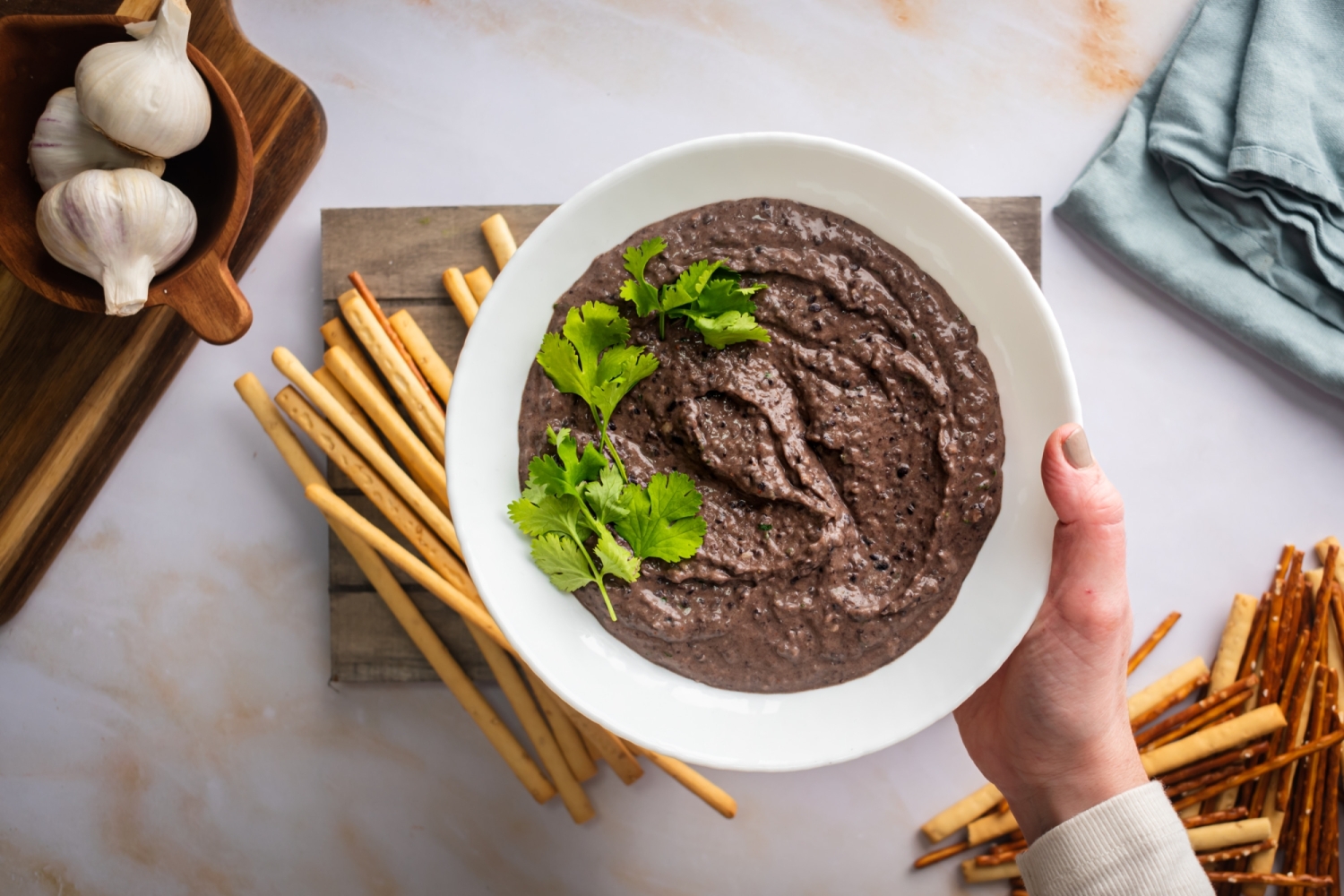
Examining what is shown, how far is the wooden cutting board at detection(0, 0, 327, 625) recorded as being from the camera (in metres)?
2.49

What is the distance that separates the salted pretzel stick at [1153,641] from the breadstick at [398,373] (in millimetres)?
2093

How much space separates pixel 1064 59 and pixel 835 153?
1.25 metres

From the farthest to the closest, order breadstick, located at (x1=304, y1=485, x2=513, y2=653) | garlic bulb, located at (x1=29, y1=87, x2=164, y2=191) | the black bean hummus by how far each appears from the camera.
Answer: breadstick, located at (x1=304, y1=485, x2=513, y2=653) < garlic bulb, located at (x1=29, y1=87, x2=164, y2=191) < the black bean hummus

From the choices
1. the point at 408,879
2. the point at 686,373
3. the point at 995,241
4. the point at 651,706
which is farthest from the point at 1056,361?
the point at 408,879

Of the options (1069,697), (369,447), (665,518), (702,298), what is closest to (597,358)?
(702,298)

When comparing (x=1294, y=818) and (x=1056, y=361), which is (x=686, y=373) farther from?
(x=1294, y=818)

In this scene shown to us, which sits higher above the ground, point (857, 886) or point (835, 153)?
point (835, 153)

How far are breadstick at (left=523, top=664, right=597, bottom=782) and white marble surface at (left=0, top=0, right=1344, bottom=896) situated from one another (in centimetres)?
13

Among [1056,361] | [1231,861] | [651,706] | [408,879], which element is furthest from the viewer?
[408,879]

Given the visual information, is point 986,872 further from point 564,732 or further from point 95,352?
point 95,352

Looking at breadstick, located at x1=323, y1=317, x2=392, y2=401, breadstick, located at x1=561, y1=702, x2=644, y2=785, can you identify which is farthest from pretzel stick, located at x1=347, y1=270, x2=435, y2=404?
breadstick, located at x1=561, y1=702, x2=644, y2=785

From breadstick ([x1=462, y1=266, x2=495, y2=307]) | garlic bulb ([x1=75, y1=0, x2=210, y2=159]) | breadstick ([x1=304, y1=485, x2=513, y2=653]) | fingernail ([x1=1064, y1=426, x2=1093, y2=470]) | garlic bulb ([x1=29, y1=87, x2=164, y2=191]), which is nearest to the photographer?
fingernail ([x1=1064, y1=426, x2=1093, y2=470])

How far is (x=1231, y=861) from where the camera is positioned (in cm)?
257

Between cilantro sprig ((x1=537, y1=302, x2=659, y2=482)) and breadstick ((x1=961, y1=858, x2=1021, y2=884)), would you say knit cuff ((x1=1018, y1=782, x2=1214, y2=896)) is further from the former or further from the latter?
cilantro sprig ((x1=537, y1=302, x2=659, y2=482))
